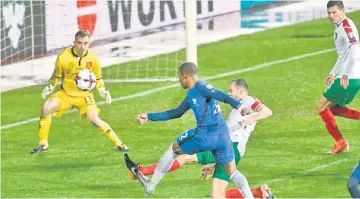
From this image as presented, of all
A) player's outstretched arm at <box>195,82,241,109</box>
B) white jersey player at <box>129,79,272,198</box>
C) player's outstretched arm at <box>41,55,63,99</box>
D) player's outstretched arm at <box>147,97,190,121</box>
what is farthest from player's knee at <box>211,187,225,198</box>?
player's outstretched arm at <box>41,55,63,99</box>

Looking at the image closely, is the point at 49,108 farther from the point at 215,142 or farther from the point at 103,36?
the point at 103,36

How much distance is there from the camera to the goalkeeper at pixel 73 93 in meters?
19.3

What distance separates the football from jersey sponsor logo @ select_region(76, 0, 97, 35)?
818 cm

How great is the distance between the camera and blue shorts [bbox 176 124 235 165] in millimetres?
15094

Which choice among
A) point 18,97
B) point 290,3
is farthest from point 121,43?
point 290,3

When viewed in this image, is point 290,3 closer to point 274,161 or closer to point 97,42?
point 97,42

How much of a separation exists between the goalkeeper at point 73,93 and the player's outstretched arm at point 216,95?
172 inches

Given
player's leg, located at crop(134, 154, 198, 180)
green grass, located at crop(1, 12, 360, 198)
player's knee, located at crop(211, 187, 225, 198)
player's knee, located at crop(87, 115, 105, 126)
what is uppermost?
player's leg, located at crop(134, 154, 198, 180)

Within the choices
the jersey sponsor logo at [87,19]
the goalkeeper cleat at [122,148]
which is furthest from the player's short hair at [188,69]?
the jersey sponsor logo at [87,19]

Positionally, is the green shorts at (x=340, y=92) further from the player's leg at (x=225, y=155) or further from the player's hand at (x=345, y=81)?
the player's leg at (x=225, y=155)

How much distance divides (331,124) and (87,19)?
1008cm

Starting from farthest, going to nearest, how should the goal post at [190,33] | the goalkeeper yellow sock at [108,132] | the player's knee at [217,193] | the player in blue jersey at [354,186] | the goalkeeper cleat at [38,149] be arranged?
the goal post at [190,33] → the goalkeeper cleat at [38,149] → the goalkeeper yellow sock at [108,132] → the player's knee at [217,193] → the player in blue jersey at [354,186]

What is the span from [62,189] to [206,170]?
266cm

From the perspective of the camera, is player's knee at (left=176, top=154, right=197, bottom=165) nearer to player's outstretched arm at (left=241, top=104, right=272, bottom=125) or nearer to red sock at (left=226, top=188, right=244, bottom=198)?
red sock at (left=226, top=188, right=244, bottom=198)
